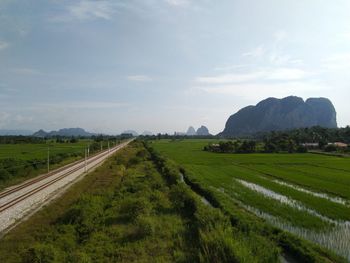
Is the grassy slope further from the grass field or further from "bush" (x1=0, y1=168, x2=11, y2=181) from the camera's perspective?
the grass field

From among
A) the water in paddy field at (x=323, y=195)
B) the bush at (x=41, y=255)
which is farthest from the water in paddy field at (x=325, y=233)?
the bush at (x=41, y=255)

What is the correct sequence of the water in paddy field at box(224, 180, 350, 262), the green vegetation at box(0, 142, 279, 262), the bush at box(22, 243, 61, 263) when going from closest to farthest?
1. the bush at box(22, 243, 61, 263)
2. the green vegetation at box(0, 142, 279, 262)
3. the water in paddy field at box(224, 180, 350, 262)

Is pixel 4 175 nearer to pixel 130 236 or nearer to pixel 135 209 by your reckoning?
pixel 135 209

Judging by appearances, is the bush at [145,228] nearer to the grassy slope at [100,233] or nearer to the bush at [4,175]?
the grassy slope at [100,233]

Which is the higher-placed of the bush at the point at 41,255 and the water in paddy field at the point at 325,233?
the bush at the point at 41,255

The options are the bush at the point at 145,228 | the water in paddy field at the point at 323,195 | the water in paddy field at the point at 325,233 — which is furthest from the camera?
the water in paddy field at the point at 323,195

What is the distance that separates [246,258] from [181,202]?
9824mm

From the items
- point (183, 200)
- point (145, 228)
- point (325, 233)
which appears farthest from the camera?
point (183, 200)

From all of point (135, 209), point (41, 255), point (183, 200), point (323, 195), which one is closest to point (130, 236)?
point (135, 209)

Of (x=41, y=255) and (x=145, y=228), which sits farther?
(x=145, y=228)

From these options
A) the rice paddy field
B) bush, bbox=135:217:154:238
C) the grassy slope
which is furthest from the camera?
the rice paddy field

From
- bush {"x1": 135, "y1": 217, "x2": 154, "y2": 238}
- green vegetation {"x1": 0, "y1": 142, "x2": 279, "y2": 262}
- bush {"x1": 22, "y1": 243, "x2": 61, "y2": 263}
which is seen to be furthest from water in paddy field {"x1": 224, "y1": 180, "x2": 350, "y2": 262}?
bush {"x1": 22, "y1": 243, "x2": 61, "y2": 263}

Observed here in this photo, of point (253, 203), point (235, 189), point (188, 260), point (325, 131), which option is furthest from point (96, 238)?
point (325, 131)

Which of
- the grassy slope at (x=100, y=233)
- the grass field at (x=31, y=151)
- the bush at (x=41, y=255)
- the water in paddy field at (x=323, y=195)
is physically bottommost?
A: the water in paddy field at (x=323, y=195)
